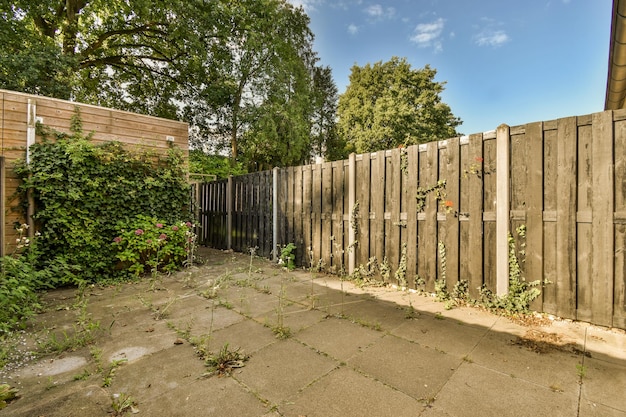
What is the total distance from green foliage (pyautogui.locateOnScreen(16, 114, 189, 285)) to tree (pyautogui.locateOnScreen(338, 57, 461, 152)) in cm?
1552

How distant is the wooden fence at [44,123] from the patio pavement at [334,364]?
1861 millimetres

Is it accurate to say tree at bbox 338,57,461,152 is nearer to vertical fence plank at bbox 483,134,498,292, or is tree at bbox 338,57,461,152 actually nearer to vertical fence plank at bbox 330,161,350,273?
vertical fence plank at bbox 330,161,350,273

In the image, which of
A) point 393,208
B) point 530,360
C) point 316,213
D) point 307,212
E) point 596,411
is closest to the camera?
point 596,411

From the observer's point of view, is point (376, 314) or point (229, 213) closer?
point (376, 314)

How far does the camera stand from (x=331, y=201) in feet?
14.6

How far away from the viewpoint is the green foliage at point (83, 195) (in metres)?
3.75

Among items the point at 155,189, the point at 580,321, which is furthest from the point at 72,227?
the point at 580,321

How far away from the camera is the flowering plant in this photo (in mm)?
4266

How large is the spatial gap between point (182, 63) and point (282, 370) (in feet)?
38.2

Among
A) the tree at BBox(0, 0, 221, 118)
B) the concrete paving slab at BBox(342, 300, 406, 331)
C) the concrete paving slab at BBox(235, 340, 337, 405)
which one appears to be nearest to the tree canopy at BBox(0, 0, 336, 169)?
the tree at BBox(0, 0, 221, 118)

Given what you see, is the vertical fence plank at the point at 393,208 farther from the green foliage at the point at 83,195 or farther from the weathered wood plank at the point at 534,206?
the green foliage at the point at 83,195

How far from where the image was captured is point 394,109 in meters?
17.1

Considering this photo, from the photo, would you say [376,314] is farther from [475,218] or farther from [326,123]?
[326,123]

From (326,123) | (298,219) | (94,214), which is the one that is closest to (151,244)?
(94,214)
